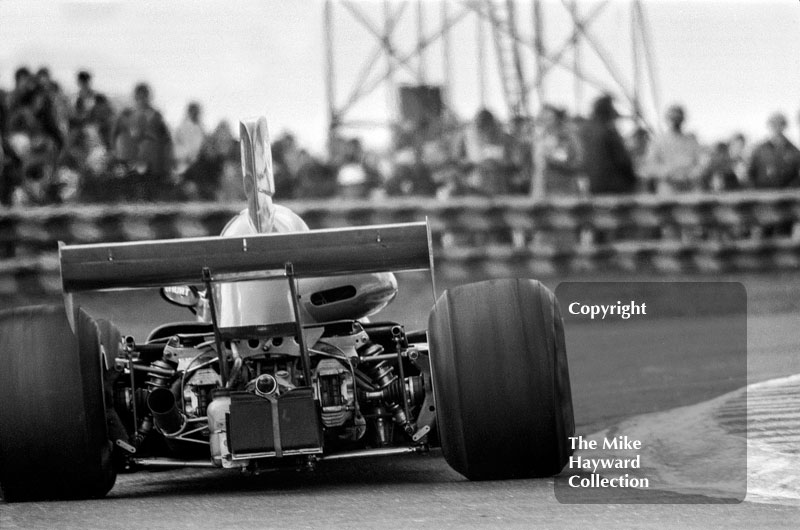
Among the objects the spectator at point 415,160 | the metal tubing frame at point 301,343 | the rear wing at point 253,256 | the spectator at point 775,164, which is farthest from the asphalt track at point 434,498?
the spectator at point 775,164

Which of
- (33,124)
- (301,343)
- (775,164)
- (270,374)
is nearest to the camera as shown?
(301,343)

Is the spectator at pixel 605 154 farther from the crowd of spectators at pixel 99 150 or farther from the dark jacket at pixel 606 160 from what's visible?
the crowd of spectators at pixel 99 150

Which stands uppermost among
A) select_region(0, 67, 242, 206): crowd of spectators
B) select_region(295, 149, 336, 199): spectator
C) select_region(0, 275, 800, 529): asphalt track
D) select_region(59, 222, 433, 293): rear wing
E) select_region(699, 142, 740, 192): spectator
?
select_region(0, 67, 242, 206): crowd of spectators

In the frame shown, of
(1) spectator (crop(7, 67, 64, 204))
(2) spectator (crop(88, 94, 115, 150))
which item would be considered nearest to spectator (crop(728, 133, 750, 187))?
(2) spectator (crop(88, 94, 115, 150))

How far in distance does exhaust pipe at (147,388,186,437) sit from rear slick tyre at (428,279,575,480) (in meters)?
1.21

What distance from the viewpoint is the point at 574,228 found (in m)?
19.1

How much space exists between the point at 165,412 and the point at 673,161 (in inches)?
498

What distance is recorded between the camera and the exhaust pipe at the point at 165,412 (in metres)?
7.17

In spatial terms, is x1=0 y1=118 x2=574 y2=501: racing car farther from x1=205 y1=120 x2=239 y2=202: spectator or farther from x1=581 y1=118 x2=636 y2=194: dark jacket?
x1=581 y1=118 x2=636 y2=194: dark jacket

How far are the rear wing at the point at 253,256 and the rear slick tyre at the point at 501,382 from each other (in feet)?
1.34

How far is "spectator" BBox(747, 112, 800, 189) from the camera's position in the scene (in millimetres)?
19047

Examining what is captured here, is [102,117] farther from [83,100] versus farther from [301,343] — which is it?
[301,343]

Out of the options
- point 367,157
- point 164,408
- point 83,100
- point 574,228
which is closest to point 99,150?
point 83,100

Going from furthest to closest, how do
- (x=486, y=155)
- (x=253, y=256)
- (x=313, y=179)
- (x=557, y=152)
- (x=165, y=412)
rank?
(x=486, y=155) < (x=557, y=152) < (x=313, y=179) < (x=165, y=412) < (x=253, y=256)
